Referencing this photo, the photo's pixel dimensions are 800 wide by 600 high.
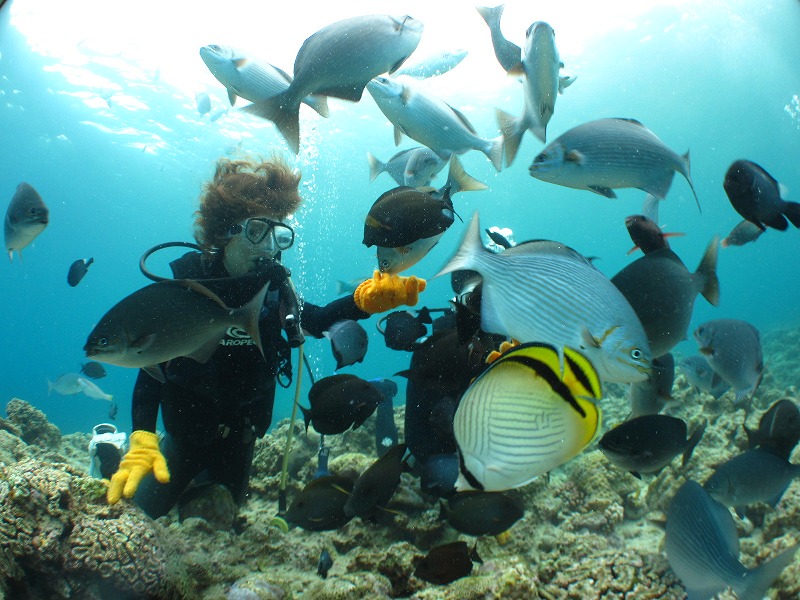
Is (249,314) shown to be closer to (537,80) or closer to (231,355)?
(231,355)

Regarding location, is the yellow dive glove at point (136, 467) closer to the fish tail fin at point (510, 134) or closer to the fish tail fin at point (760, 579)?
the fish tail fin at point (510, 134)

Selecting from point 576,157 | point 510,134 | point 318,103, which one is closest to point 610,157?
point 576,157

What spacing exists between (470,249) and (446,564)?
170 centimetres

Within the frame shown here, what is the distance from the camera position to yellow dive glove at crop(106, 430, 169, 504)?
7.87ft

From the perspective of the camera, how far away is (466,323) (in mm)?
2025

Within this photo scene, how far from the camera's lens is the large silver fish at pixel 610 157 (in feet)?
6.75

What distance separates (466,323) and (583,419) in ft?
3.35

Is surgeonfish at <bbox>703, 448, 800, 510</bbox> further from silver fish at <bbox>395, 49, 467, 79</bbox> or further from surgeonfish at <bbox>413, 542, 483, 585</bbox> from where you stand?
silver fish at <bbox>395, 49, 467, 79</bbox>

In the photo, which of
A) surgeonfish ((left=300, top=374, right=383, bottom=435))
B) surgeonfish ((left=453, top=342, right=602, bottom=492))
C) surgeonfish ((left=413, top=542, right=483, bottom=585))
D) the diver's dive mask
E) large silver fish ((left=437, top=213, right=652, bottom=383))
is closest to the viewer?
surgeonfish ((left=453, top=342, right=602, bottom=492))

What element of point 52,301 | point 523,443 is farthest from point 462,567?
point 52,301

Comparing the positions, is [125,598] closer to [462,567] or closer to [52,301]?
[462,567]

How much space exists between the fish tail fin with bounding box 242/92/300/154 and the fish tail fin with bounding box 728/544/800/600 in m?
2.84

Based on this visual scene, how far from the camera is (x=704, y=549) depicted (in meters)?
1.94

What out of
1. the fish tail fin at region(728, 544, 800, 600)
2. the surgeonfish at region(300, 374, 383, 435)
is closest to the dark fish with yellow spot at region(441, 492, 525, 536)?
the surgeonfish at region(300, 374, 383, 435)
